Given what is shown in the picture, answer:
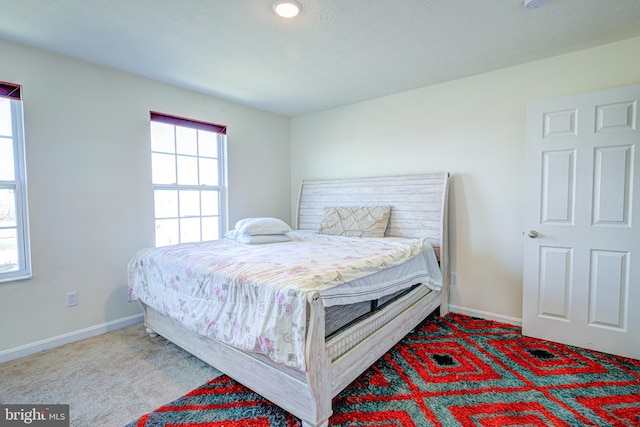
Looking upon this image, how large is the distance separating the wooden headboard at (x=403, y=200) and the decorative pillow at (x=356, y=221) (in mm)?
116

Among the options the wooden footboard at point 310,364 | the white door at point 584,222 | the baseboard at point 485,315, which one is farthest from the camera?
the baseboard at point 485,315

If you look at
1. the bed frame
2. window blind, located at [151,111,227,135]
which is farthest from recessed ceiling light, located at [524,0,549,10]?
window blind, located at [151,111,227,135]

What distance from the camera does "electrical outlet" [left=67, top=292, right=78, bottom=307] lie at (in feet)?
8.35

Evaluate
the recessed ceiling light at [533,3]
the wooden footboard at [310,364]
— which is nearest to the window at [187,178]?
the wooden footboard at [310,364]

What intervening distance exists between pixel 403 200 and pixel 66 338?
3331 mm

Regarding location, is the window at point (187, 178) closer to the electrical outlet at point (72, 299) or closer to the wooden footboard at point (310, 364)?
the electrical outlet at point (72, 299)

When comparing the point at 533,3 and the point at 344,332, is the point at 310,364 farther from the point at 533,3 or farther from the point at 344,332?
the point at 533,3

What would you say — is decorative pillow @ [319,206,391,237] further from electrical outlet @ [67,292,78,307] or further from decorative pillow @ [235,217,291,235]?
electrical outlet @ [67,292,78,307]

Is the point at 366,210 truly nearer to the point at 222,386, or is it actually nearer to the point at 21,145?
the point at 222,386

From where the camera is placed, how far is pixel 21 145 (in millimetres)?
2334

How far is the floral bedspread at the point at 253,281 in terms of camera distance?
1454 mm

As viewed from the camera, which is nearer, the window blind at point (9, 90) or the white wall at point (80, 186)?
the window blind at point (9, 90)

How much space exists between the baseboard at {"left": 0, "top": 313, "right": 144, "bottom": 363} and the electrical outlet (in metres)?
0.25

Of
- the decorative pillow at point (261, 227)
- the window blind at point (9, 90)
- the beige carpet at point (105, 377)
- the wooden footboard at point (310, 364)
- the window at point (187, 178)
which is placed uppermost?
the window blind at point (9, 90)
